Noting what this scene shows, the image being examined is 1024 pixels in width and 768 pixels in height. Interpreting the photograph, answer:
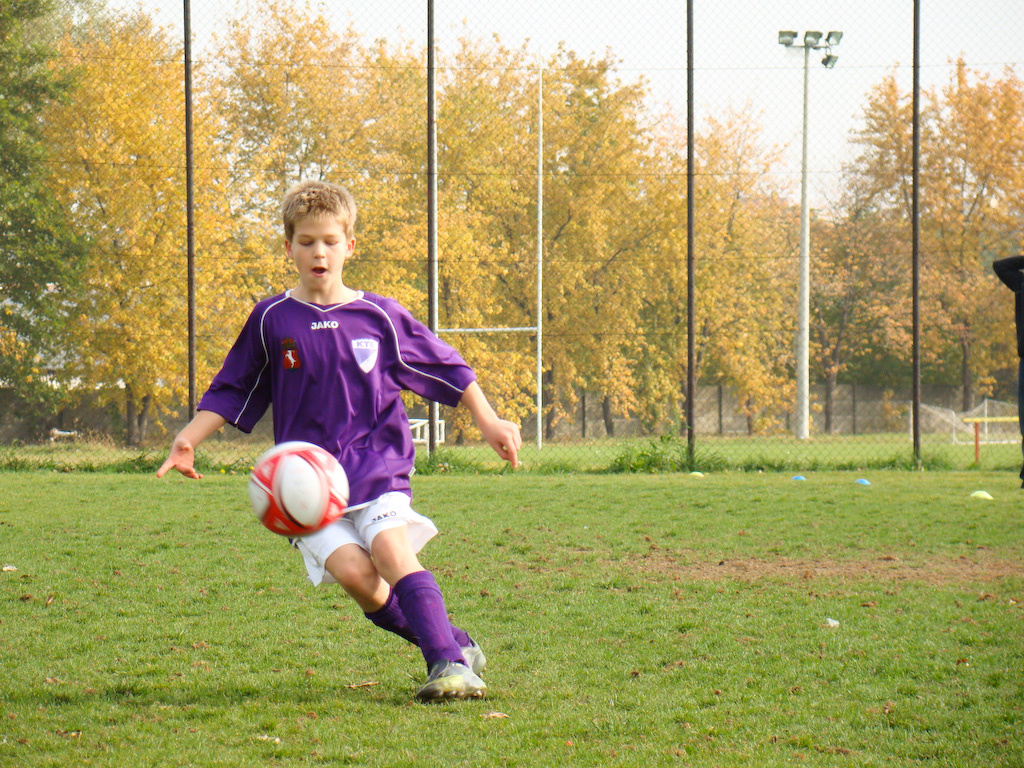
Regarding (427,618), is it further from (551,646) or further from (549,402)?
(549,402)

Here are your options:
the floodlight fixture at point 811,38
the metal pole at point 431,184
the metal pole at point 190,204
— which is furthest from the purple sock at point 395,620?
the floodlight fixture at point 811,38

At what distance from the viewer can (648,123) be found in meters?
21.2

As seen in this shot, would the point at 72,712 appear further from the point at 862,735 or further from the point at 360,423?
the point at 862,735

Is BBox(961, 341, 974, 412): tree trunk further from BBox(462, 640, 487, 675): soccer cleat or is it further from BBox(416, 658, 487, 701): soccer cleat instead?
BBox(416, 658, 487, 701): soccer cleat

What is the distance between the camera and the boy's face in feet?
10.2

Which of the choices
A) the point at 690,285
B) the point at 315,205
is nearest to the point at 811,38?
the point at 690,285

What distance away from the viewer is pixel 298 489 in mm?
2832

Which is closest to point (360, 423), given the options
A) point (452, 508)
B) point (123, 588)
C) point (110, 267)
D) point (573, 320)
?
point (123, 588)

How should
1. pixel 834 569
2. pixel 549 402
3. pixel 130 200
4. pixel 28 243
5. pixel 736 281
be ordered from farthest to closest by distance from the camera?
pixel 736 281 < pixel 549 402 < pixel 28 243 < pixel 130 200 < pixel 834 569

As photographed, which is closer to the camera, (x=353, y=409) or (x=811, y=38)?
(x=353, y=409)

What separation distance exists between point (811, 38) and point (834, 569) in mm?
14108

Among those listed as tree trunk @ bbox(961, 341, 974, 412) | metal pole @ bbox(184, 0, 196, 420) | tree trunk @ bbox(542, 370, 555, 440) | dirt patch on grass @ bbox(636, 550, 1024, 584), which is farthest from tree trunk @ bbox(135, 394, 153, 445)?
tree trunk @ bbox(961, 341, 974, 412)

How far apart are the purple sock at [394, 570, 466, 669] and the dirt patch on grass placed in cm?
230

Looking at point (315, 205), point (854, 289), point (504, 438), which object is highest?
point (854, 289)
